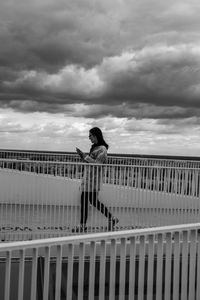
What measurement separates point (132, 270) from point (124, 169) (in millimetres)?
6624

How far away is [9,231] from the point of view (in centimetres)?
1155

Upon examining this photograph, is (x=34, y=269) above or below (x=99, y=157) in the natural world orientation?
below

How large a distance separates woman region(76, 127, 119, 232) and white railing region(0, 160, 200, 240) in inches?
1.3

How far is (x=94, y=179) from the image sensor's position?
1214cm

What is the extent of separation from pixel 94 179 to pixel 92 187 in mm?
182

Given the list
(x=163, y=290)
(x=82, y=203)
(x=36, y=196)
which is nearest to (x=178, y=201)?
(x=82, y=203)

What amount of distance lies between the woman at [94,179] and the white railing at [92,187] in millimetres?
32

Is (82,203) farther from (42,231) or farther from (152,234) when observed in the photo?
(152,234)

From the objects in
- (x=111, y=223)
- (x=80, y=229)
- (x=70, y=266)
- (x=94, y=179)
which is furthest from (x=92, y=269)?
(x=94, y=179)

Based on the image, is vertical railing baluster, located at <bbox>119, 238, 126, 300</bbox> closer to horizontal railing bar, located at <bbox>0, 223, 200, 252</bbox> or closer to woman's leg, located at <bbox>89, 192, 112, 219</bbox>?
horizontal railing bar, located at <bbox>0, 223, 200, 252</bbox>

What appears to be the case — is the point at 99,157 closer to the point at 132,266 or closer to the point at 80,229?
the point at 80,229

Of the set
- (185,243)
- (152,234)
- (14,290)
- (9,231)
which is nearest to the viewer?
(152,234)

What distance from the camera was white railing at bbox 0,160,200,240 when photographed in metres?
11.9

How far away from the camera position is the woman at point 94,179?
39.3ft
